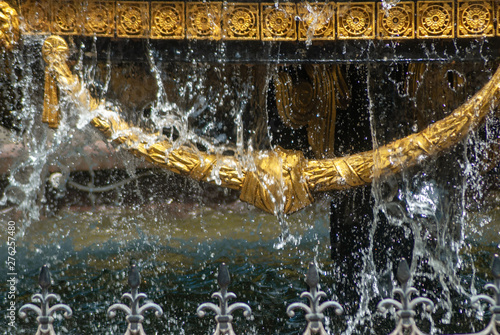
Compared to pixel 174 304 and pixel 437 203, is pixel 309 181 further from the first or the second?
pixel 174 304

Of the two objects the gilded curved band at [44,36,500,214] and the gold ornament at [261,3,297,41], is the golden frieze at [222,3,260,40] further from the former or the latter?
the gilded curved band at [44,36,500,214]

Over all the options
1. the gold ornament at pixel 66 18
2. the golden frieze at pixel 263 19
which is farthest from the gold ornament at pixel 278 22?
the gold ornament at pixel 66 18

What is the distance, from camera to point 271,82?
2.21m

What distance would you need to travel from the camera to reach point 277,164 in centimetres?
210

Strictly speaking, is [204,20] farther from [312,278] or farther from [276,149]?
[312,278]

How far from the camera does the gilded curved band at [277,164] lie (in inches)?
80.5

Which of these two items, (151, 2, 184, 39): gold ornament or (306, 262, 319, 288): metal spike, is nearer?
(306, 262, 319, 288): metal spike

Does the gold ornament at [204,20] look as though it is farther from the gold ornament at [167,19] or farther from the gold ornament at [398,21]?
the gold ornament at [398,21]

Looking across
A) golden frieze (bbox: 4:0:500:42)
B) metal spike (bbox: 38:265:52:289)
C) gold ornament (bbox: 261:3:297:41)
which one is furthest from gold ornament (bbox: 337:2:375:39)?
metal spike (bbox: 38:265:52:289)

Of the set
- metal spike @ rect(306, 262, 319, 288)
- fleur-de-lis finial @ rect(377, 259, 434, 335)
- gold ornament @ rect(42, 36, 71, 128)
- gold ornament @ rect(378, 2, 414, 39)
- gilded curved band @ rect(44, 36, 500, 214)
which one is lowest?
fleur-de-lis finial @ rect(377, 259, 434, 335)

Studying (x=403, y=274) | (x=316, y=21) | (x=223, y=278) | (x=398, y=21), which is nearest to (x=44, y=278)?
(x=223, y=278)

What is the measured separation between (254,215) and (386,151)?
3.37ft

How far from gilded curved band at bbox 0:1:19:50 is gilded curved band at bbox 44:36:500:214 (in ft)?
0.77

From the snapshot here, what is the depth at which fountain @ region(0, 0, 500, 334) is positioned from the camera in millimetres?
1991
